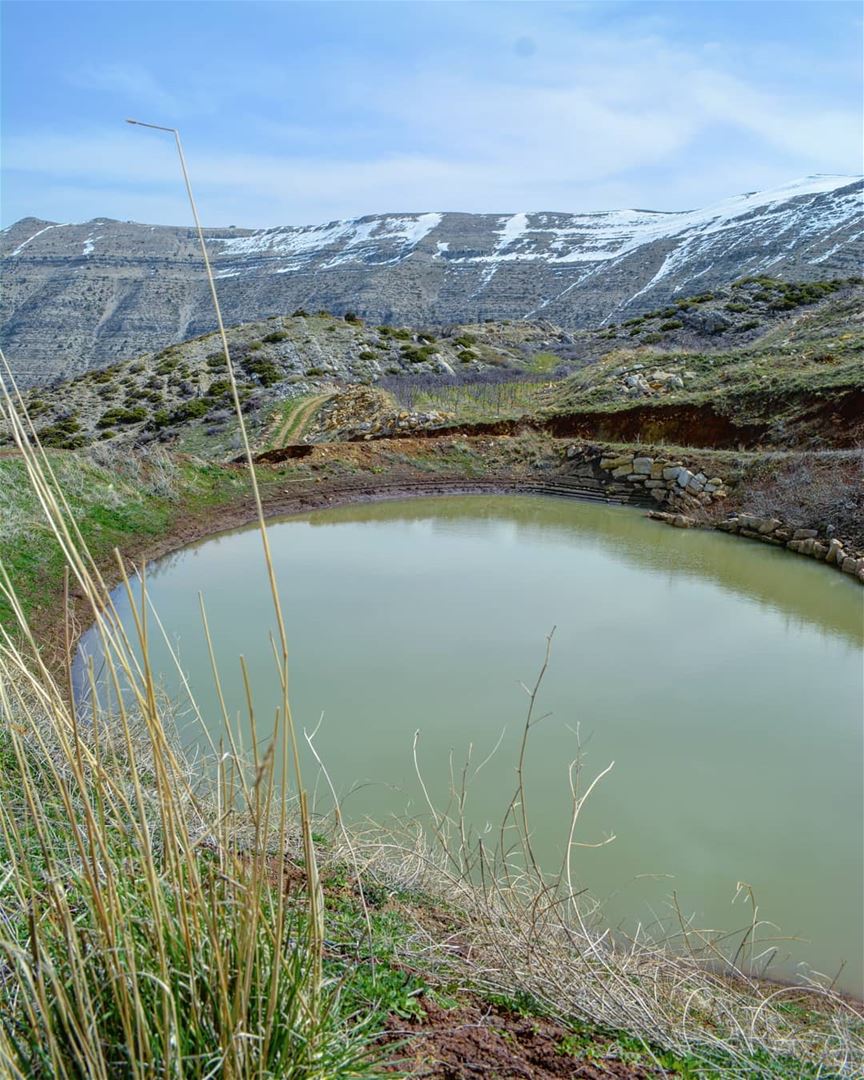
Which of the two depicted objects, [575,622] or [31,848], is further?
[575,622]

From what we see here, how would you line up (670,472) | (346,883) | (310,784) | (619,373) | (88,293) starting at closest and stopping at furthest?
1. (346,883)
2. (310,784)
3. (670,472)
4. (619,373)
5. (88,293)

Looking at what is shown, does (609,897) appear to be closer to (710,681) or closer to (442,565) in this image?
(710,681)

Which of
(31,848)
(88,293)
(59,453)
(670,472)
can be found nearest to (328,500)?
(59,453)

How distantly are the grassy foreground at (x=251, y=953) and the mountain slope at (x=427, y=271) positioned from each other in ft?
152

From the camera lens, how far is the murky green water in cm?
441

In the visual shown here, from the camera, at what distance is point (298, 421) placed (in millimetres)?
21203

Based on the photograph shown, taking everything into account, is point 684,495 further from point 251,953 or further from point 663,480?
point 251,953

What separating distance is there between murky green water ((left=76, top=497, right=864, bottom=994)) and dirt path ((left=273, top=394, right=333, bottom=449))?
854 centimetres

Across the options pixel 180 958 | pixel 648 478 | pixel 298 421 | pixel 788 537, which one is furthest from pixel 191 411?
pixel 180 958

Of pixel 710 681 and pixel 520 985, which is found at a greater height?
pixel 520 985

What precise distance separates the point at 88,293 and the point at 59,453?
55.9m

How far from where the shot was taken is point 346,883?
3189mm

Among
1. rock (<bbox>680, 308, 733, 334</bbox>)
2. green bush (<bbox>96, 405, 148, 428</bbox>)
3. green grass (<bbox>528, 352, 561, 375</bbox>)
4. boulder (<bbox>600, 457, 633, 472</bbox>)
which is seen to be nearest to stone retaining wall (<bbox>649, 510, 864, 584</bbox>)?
boulder (<bbox>600, 457, 633, 472</bbox>)

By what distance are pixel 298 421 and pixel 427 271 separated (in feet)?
160
